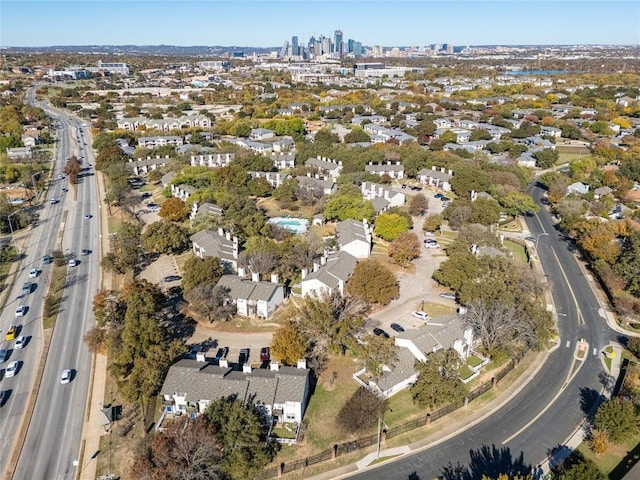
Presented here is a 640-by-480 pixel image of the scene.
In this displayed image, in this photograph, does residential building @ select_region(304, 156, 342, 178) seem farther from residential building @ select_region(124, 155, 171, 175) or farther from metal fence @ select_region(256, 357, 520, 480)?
metal fence @ select_region(256, 357, 520, 480)

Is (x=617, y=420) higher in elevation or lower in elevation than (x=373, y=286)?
lower

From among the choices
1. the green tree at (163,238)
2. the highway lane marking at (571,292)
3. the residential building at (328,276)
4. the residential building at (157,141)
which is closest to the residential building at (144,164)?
the residential building at (157,141)

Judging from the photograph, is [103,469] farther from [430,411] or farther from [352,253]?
[352,253]

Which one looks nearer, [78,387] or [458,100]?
[78,387]

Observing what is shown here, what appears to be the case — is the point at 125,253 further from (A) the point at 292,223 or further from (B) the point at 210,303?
(A) the point at 292,223

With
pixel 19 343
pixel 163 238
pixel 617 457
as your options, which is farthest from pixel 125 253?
pixel 617 457

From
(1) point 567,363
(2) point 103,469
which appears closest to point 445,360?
(1) point 567,363
